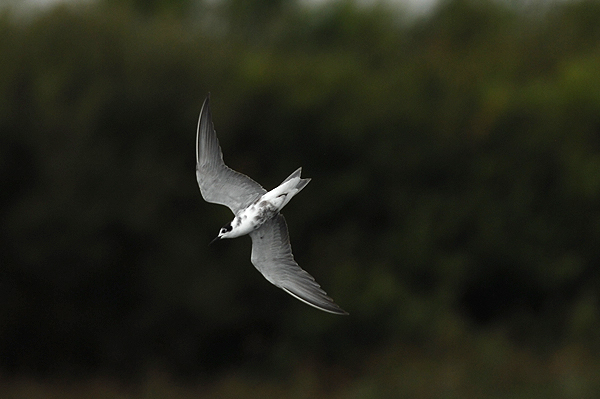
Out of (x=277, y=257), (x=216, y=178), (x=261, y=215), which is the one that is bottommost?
Answer: (x=277, y=257)

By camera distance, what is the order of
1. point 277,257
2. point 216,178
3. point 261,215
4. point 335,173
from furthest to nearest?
point 335,173 < point 216,178 < point 277,257 < point 261,215

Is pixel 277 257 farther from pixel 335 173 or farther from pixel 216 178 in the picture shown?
pixel 335 173

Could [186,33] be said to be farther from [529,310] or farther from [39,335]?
[529,310]

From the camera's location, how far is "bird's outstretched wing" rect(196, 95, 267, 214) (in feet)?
14.1

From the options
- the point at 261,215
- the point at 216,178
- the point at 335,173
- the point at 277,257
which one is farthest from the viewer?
the point at 335,173

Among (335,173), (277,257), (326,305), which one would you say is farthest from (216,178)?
(335,173)

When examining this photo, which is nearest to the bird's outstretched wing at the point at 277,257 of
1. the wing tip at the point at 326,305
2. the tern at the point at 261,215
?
the tern at the point at 261,215

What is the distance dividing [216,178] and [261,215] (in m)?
0.57

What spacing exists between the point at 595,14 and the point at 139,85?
9.41 m

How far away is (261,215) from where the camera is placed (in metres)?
3.93

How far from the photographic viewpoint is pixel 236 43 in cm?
1352

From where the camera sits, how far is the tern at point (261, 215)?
3910mm

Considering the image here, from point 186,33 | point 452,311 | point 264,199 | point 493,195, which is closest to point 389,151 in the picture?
point 493,195

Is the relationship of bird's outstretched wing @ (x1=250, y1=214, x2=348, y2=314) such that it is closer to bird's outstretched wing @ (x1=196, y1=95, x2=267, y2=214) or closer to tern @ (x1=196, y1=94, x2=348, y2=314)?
tern @ (x1=196, y1=94, x2=348, y2=314)
